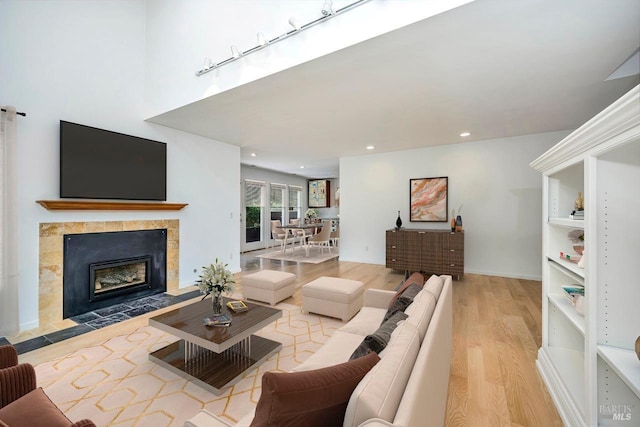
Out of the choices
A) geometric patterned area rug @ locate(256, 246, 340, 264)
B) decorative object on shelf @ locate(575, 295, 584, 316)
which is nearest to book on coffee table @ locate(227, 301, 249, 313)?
decorative object on shelf @ locate(575, 295, 584, 316)

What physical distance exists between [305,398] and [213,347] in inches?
50.3

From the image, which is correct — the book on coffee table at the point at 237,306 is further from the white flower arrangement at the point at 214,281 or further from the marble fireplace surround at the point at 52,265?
the marble fireplace surround at the point at 52,265

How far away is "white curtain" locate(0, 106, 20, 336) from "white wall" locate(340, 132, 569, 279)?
5.46m

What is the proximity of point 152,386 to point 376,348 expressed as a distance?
1778 millimetres

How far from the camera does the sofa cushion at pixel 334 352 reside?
1471 millimetres

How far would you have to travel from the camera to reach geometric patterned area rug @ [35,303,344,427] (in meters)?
1.64

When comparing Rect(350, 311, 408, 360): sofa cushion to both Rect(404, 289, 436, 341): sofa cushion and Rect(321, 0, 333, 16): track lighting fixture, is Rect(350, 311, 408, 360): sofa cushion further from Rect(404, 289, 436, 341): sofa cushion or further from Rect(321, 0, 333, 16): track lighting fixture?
Rect(321, 0, 333, 16): track lighting fixture

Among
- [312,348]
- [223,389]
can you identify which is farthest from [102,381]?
[312,348]

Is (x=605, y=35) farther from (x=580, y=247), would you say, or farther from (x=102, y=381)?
(x=102, y=381)

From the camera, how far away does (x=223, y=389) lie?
1.86 meters

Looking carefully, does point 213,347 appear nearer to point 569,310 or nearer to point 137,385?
point 137,385

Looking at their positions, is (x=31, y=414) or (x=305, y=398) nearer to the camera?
(x=305, y=398)

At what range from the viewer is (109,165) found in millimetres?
3346

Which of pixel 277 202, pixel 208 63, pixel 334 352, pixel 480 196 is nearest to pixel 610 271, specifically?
pixel 334 352
